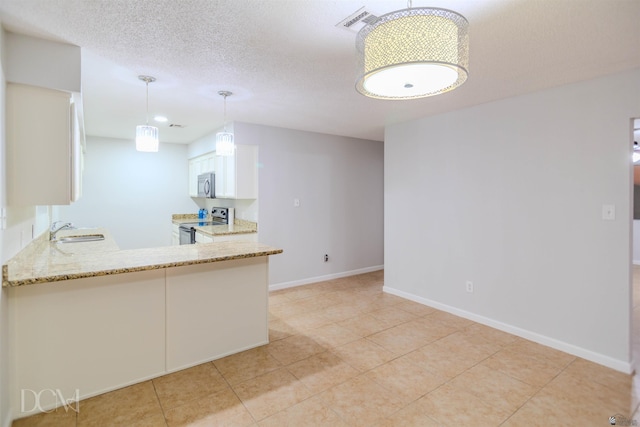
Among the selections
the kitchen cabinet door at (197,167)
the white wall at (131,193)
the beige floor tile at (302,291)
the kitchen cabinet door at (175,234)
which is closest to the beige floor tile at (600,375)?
the beige floor tile at (302,291)

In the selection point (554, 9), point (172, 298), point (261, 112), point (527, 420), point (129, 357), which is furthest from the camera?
point (261, 112)

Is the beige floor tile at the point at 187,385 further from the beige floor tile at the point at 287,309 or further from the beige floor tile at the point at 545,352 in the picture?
the beige floor tile at the point at 545,352

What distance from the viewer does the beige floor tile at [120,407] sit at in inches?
77.0

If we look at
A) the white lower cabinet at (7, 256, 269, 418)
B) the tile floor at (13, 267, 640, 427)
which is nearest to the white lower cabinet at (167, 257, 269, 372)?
the white lower cabinet at (7, 256, 269, 418)

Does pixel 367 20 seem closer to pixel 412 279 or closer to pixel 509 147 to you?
pixel 509 147

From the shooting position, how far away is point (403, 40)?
4.27ft

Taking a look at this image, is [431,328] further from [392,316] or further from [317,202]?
[317,202]

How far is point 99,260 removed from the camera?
234 centimetres

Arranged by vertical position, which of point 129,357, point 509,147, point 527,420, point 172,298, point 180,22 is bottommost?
point 527,420

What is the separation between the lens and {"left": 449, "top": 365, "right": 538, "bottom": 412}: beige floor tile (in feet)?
7.11

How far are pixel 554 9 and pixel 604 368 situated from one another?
8.71 feet

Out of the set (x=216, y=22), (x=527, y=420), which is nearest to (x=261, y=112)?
(x=216, y=22)

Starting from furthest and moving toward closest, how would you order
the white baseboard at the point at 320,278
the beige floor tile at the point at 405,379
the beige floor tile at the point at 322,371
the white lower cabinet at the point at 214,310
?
1. the white baseboard at the point at 320,278
2. the white lower cabinet at the point at 214,310
3. the beige floor tile at the point at 322,371
4. the beige floor tile at the point at 405,379

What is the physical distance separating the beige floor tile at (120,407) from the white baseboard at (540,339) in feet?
9.93
